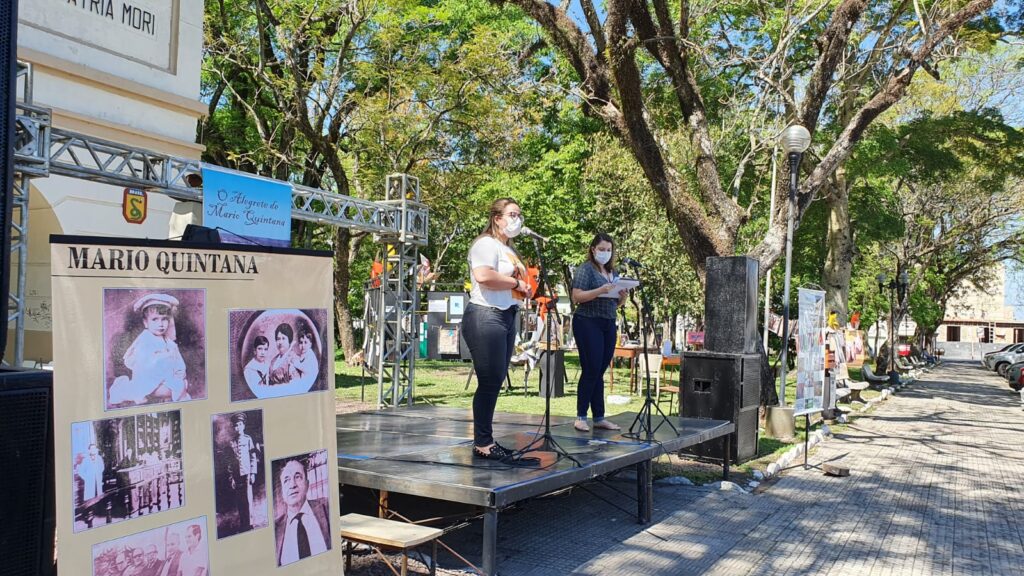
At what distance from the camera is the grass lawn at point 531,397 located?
27.4 feet

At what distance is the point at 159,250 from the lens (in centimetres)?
270

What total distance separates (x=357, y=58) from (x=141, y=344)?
1786 centimetres

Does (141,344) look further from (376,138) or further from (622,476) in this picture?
(376,138)

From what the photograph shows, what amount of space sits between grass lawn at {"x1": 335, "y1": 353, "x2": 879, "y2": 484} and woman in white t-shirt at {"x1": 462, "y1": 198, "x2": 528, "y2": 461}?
11.5 feet

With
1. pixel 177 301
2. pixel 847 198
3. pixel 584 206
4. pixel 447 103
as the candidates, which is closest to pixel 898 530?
pixel 177 301

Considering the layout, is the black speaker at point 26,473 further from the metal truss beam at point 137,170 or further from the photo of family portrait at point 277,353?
the metal truss beam at point 137,170

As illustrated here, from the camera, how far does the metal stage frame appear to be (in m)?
6.86

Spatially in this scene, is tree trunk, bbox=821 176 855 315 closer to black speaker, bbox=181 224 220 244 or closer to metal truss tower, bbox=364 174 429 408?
metal truss tower, bbox=364 174 429 408

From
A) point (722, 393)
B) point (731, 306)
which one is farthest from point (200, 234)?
point (731, 306)

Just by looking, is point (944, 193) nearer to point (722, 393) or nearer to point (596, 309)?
point (722, 393)

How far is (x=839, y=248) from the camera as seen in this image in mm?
19859

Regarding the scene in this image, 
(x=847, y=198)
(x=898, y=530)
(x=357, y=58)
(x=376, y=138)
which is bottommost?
(x=898, y=530)

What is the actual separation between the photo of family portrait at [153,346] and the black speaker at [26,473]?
35cm

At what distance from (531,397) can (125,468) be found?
12736mm
